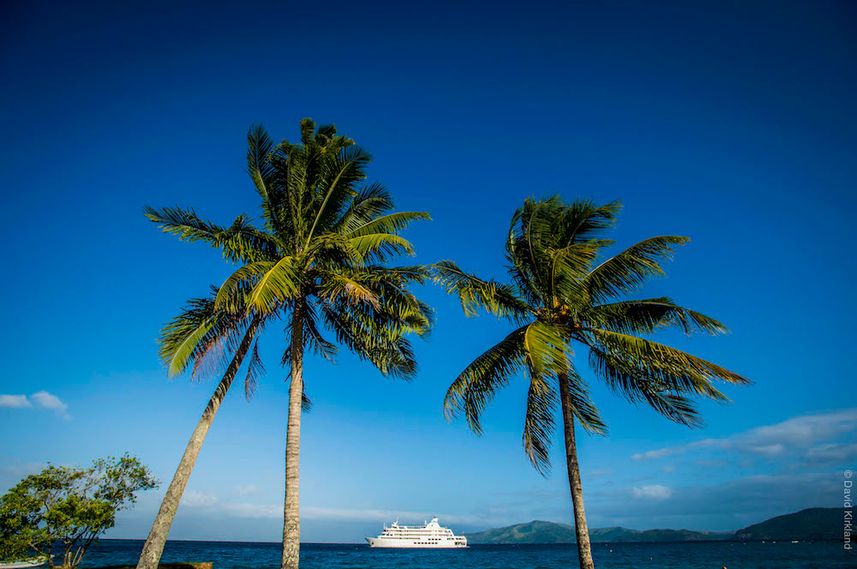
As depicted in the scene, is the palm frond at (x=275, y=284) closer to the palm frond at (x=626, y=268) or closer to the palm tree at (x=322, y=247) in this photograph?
the palm tree at (x=322, y=247)

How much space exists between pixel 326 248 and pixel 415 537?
97.9 m

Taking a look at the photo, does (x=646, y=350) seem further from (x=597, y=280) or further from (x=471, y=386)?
(x=471, y=386)

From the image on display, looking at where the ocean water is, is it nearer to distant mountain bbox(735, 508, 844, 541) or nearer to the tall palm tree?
the tall palm tree

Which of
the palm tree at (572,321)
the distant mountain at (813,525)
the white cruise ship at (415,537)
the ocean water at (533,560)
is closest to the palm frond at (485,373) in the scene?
the palm tree at (572,321)

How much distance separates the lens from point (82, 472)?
16.9m

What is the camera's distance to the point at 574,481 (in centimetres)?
1039

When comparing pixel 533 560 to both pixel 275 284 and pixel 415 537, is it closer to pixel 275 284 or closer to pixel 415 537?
pixel 415 537

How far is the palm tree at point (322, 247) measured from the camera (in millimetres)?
11930

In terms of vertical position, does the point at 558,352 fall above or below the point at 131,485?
above

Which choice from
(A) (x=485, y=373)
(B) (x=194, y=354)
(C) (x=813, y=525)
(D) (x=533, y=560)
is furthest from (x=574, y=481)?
(C) (x=813, y=525)

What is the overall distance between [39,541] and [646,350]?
21567 millimetres

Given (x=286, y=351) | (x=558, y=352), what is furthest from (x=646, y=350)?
(x=286, y=351)

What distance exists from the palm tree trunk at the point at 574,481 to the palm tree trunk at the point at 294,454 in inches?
246

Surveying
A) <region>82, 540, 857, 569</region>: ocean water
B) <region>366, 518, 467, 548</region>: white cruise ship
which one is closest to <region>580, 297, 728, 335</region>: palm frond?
<region>82, 540, 857, 569</region>: ocean water
